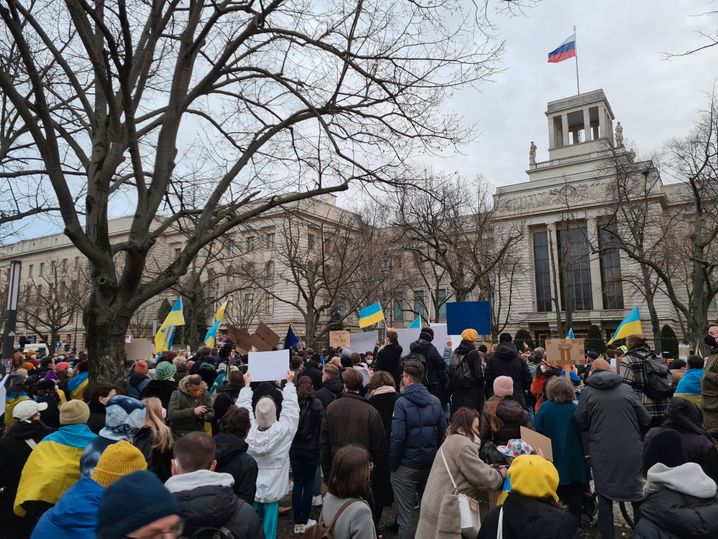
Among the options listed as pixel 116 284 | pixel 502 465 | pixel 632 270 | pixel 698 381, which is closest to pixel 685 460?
pixel 502 465

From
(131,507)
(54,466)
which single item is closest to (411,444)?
(54,466)

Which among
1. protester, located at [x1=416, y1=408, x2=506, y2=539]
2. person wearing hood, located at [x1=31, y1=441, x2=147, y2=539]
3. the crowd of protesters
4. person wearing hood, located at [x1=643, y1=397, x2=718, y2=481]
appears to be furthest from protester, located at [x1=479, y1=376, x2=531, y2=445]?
person wearing hood, located at [x1=31, y1=441, x2=147, y2=539]

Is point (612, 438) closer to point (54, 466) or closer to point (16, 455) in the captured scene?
point (54, 466)

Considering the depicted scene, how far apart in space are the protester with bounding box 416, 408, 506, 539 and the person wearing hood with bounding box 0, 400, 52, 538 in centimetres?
312

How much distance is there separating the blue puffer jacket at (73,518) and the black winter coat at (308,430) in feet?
11.8

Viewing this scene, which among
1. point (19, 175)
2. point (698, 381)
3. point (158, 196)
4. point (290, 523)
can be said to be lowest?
point (290, 523)

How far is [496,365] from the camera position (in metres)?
7.45

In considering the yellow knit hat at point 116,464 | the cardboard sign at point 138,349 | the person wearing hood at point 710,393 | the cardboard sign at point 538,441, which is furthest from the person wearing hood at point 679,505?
the cardboard sign at point 138,349

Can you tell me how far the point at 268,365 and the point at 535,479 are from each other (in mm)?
4193

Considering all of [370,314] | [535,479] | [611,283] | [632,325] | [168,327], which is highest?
[611,283]

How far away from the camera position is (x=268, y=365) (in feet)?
21.0

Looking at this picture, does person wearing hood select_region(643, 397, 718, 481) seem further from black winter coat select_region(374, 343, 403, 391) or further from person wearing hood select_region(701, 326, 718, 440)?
black winter coat select_region(374, 343, 403, 391)

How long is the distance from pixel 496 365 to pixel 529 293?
150ft

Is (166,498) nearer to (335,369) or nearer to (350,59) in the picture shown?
(335,369)
